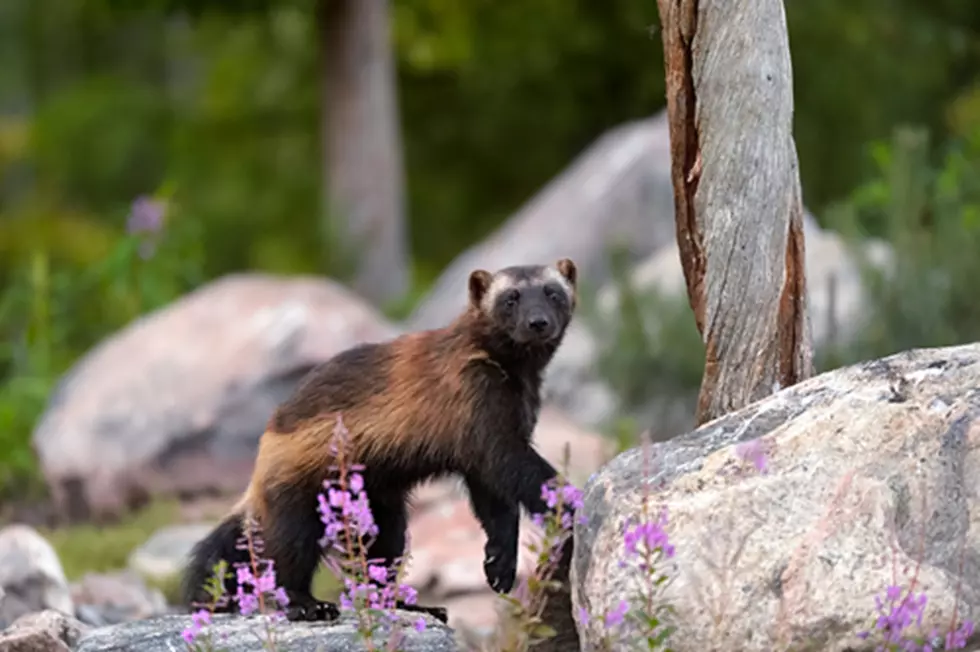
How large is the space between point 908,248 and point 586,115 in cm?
731

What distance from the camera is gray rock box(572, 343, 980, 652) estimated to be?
372 cm

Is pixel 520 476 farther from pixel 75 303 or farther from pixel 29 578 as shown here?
pixel 75 303

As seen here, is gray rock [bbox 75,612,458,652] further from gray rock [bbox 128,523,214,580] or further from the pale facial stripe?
gray rock [bbox 128,523,214,580]

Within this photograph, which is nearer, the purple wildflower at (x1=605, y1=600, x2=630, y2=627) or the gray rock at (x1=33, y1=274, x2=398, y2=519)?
the purple wildflower at (x1=605, y1=600, x2=630, y2=627)

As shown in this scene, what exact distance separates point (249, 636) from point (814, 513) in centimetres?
145

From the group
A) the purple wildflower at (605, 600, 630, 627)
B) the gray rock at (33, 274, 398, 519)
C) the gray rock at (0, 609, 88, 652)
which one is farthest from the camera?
the gray rock at (33, 274, 398, 519)

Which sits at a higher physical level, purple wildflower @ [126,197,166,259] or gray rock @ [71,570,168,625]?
purple wildflower @ [126,197,166,259]

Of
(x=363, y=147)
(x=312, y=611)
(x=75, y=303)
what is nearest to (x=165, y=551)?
(x=312, y=611)

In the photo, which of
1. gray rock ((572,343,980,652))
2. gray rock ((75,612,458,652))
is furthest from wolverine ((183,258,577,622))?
gray rock ((572,343,980,652))

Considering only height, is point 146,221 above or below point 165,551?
above

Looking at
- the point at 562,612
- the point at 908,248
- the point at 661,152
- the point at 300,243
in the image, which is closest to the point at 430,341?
the point at 562,612

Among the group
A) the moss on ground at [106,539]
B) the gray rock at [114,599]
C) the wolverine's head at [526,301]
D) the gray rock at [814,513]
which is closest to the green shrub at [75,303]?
the moss on ground at [106,539]

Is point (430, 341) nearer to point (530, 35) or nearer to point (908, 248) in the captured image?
point (908, 248)

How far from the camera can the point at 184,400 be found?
32.1 ft
